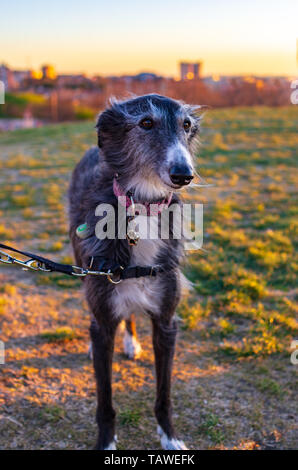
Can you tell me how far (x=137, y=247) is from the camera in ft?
9.91

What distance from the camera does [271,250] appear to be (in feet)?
20.7

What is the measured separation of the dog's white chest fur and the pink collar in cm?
11

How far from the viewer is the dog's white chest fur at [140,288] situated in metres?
3.01

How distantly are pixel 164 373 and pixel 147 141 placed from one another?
1.62m

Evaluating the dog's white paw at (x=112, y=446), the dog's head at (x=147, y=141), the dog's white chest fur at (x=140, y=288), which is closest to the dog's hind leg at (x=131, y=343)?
the dog's white paw at (x=112, y=446)

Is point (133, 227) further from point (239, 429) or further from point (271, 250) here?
point (271, 250)

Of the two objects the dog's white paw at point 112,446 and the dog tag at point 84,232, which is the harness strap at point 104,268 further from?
the dog's white paw at point 112,446

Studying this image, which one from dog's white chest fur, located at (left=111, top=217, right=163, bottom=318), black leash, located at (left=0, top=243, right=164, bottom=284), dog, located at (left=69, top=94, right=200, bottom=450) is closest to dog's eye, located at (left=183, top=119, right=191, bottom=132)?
dog, located at (left=69, top=94, right=200, bottom=450)

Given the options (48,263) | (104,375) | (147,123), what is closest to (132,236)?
(48,263)

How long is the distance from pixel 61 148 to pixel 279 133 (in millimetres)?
7127

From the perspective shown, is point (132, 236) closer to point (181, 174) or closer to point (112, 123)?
point (181, 174)

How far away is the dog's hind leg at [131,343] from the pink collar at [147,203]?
60.6 inches

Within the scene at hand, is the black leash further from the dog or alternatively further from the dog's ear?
the dog's ear

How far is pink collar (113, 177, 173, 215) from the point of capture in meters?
2.91
